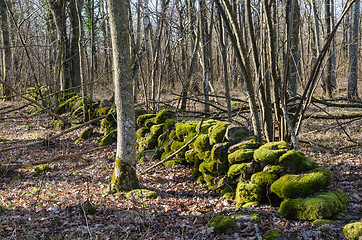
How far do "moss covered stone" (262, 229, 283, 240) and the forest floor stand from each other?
0.08 metres

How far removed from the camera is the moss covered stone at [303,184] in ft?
13.0

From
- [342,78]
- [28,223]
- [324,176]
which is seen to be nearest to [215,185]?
[324,176]

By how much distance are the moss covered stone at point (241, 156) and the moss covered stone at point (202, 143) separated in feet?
2.58

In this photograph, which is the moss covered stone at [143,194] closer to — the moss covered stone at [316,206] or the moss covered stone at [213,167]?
the moss covered stone at [213,167]

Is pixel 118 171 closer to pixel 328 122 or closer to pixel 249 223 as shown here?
pixel 249 223

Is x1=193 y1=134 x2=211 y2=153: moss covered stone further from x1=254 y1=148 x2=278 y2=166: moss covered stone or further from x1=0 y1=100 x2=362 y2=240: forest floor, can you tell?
→ x1=254 y1=148 x2=278 y2=166: moss covered stone

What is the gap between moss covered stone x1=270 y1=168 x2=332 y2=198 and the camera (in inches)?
156

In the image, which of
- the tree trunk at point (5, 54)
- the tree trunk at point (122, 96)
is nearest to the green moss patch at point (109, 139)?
the tree trunk at point (122, 96)

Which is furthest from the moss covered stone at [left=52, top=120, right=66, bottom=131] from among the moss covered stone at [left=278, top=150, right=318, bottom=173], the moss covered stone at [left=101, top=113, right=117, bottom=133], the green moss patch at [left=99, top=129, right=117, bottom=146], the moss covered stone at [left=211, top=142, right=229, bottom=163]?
the moss covered stone at [left=278, top=150, right=318, bottom=173]

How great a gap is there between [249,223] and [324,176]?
1352 mm

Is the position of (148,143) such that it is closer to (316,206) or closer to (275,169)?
(275,169)

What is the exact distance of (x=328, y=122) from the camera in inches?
316

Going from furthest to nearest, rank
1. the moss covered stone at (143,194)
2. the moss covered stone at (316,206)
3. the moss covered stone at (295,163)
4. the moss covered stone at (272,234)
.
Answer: the moss covered stone at (143,194) < the moss covered stone at (295,163) < the moss covered stone at (316,206) < the moss covered stone at (272,234)

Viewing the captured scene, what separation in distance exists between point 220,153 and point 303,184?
1.85 metres
